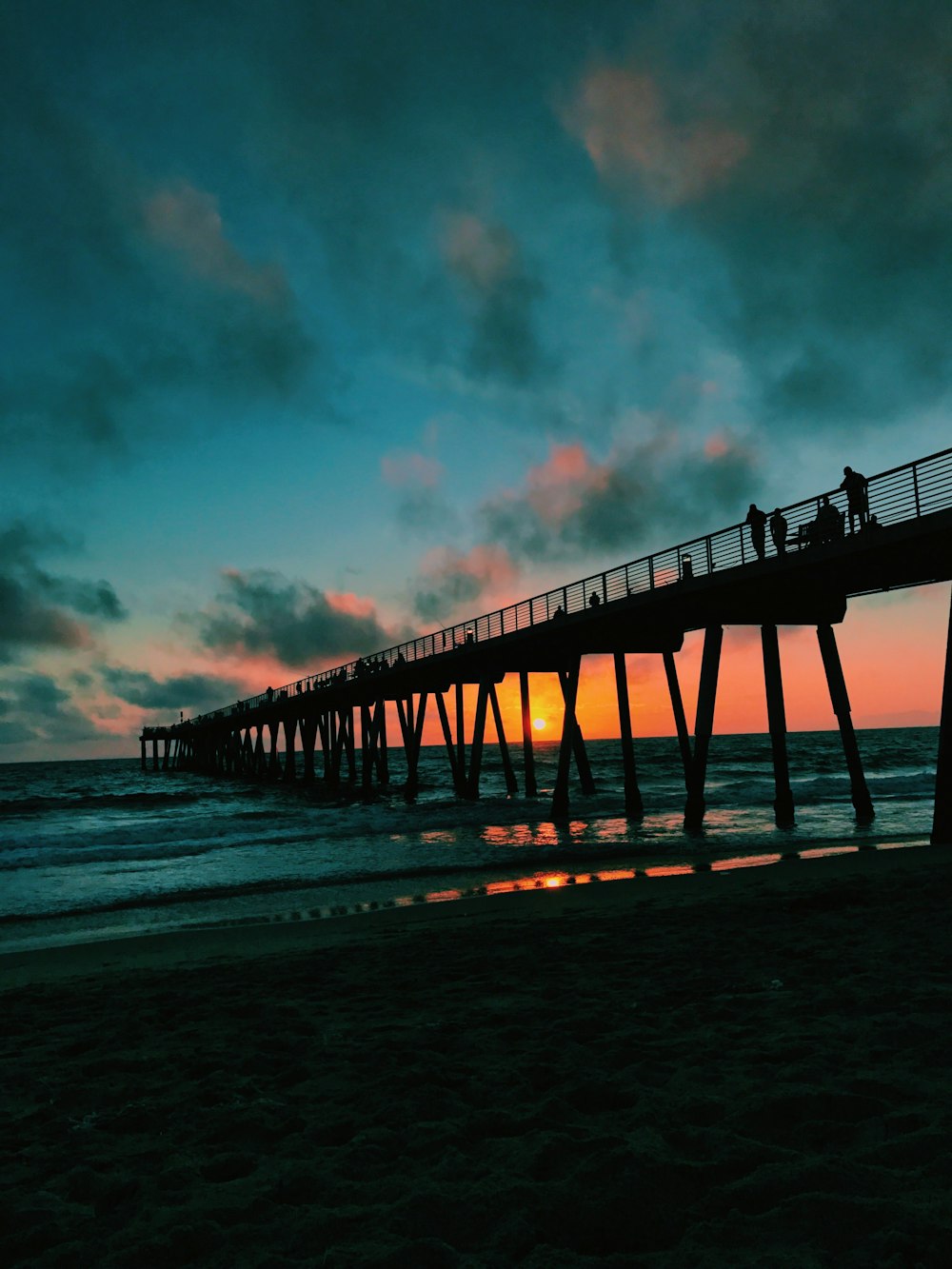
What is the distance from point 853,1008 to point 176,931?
327 inches

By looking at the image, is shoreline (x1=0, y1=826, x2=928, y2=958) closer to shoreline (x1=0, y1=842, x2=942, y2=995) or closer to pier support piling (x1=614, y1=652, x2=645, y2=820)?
shoreline (x1=0, y1=842, x2=942, y2=995)

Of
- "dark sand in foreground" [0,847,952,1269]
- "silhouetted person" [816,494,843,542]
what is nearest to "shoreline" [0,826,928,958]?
"dark sand in foreground" [0,847,952,1269]

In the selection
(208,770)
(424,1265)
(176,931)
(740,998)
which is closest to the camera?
(424,1265)

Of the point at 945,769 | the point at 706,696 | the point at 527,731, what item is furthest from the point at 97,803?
the point at 945,769

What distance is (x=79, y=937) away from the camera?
11023 mm

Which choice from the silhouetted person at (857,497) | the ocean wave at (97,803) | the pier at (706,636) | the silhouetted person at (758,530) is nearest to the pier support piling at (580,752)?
the pier at (706,636)

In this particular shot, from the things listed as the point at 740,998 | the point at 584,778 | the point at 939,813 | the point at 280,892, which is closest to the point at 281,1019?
the point at 740,998

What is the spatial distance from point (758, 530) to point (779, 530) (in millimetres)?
475

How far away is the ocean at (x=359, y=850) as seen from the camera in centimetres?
1291

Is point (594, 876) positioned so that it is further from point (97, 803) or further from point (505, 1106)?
point (97, 803)

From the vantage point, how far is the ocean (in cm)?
1291

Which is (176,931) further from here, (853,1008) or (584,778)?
(584,778)

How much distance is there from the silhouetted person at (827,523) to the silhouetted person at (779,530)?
1.23m

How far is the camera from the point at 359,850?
759 inches
